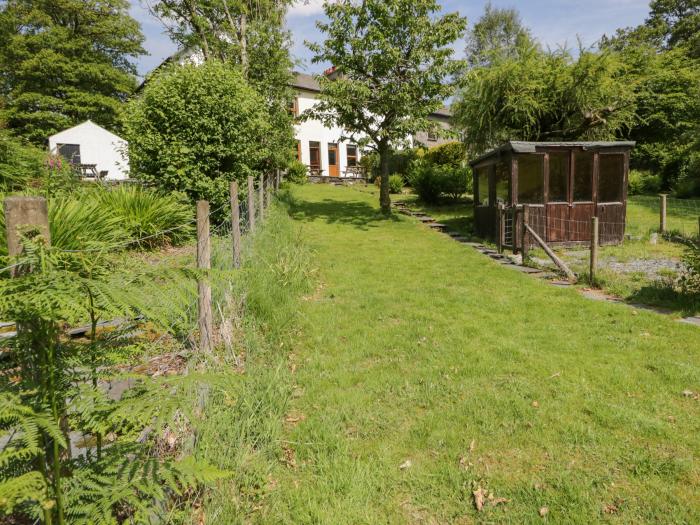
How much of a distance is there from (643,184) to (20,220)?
2909 cm

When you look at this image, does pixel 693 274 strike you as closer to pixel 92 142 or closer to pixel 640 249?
pixel 640 249

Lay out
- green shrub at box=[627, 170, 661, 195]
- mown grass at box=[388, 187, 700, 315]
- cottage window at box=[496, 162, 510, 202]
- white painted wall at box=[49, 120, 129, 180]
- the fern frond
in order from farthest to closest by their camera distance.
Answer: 1. white painted wall at box=[49, 120, 129, 180]
2. green shrub at box=[627, 170, 661, 195]
3. cottage window at box=[496, 162, 510, 202]
4. mown grass at box=[388, 187, 700, 315]
5. the fern frond

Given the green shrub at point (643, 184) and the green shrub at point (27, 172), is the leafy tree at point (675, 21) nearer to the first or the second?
the green shrub at point (643, 184)

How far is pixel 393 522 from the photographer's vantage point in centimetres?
252

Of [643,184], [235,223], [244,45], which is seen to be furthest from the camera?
[643,184]

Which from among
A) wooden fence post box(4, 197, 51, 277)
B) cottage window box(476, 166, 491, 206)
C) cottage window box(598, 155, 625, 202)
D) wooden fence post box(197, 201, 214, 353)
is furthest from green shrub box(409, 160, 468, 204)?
wooden fence post box(4, 197, 51, 277)

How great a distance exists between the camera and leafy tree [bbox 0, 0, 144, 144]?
33.9m

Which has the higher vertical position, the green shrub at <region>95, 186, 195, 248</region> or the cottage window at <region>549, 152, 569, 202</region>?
the cottage window at <region>549, 152, 569, 202</region>

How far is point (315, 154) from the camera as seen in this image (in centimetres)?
3469

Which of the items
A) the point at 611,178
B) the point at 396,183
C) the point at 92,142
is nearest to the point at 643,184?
the point at 396,183

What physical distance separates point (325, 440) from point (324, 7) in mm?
16322

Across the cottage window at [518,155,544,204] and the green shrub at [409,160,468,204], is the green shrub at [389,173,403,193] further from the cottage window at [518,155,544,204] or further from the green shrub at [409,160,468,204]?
the cottage window at [518,155,544,204]

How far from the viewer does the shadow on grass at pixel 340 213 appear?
15.2 m

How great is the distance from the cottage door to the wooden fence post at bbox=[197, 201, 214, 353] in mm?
32057
